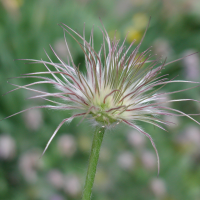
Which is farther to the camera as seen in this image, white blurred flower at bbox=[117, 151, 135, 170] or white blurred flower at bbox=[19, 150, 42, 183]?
white blurred flower at bbox=[117, 151, 135, 170]

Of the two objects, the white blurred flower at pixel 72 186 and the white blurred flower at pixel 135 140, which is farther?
the white blurred flower at pixel 135 140

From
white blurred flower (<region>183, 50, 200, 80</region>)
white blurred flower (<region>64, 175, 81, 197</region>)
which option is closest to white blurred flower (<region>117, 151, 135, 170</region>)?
white blurred flower (<region>64, 175, 81, 197</region>)

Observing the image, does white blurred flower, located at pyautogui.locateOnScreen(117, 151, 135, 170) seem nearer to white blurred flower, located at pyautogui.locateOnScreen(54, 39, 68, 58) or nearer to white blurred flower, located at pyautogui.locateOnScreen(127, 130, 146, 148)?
white blurred flower, located at pyautogui.locateOnScreen(127, 130, 146, 148)

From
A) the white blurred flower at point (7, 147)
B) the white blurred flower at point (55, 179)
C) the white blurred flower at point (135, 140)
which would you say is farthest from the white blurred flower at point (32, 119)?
the white blurred flower at point (135, 140)

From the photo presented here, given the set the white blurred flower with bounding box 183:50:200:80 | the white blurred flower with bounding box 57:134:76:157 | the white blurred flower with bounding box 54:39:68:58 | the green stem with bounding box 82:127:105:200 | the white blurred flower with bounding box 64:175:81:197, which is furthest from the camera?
the white blurred flower with bounding box 183:50:200:80

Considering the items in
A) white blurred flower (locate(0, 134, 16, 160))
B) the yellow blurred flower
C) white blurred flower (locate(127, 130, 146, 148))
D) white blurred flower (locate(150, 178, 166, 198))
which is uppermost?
the yellow blurred flower

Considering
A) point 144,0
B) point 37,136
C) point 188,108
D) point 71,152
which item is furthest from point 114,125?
point 144,0

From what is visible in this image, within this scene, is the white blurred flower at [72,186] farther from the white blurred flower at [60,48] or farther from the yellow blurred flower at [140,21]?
the yellow blurred flower at [140,21]
